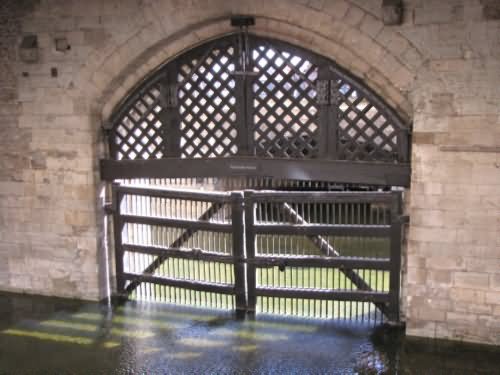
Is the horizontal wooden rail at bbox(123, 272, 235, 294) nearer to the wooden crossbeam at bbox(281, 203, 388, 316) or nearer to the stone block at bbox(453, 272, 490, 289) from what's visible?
the wooden crossbeam at bbox(281, 203, 388, 316)

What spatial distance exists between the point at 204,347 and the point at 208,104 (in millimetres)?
2678

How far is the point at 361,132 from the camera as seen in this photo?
5.91m

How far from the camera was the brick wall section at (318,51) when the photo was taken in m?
5.28

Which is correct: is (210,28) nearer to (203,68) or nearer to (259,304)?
(203,68)

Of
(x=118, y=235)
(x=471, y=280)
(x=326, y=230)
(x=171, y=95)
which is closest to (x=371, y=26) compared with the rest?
(x=326, y=230)

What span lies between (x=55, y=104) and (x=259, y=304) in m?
3.40

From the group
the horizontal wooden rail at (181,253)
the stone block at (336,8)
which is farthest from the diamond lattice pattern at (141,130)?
the stone block at (336,8)

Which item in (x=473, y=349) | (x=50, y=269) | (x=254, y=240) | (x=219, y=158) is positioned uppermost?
(x=219, y=158)

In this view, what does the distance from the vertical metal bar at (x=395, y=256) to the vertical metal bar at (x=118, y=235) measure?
10.7 ft

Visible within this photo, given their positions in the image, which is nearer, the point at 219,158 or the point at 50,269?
the point at 219,158

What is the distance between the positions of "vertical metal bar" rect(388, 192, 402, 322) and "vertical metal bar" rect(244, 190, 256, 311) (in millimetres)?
1540

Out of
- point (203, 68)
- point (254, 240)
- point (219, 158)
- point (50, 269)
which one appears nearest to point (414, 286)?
point (254, 240)

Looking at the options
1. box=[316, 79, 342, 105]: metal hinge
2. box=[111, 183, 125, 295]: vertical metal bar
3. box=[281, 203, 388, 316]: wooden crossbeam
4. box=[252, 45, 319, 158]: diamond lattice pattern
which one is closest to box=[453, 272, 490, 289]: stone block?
box=[281, 203, 388, 316]: wooden crossbeam

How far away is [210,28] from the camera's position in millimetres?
6070
